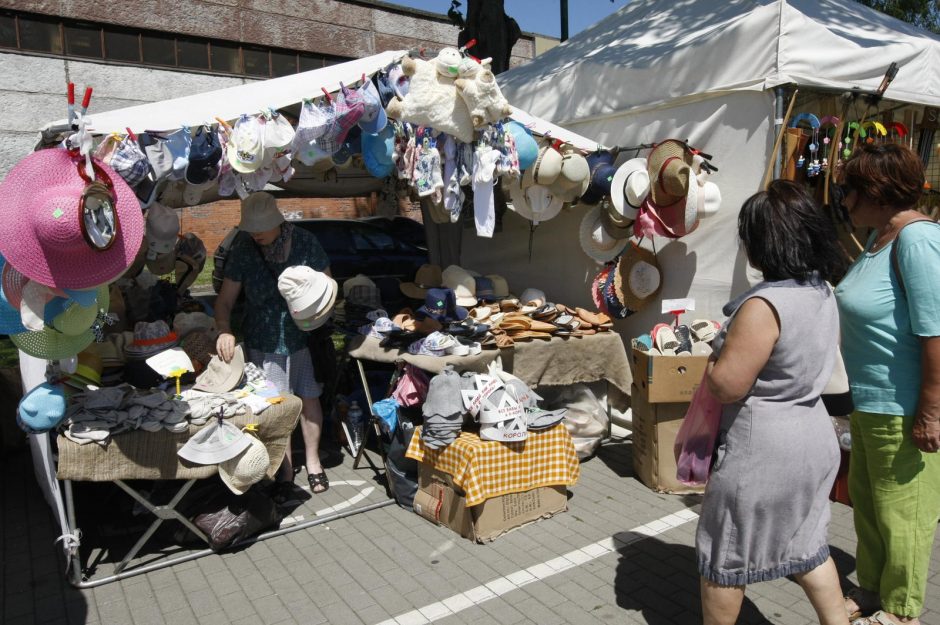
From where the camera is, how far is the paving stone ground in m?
2.91

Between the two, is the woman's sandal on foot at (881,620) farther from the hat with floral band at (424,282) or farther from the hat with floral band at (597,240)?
the hat with floral band at (424,282)

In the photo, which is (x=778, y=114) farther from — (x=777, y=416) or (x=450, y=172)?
(x=777, y=416)

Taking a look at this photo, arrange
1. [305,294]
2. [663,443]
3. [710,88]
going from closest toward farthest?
[305,294] < [663,443] < [710,88]

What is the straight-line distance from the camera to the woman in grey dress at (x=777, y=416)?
2.01 metres

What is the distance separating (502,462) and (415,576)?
0.71 metres

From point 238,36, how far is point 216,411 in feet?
46.1

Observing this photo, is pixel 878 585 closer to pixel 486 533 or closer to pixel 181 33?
pixel 486 533

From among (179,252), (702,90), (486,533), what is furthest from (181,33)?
(486,533)

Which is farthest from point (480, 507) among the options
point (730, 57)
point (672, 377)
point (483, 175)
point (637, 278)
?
point (730, 57)

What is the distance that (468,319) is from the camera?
15.8 feet

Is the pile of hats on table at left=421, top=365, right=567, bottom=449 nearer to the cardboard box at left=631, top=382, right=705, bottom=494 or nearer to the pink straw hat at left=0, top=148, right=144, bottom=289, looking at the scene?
the cardboard box at left=631, top=382, right=705, bottom=494

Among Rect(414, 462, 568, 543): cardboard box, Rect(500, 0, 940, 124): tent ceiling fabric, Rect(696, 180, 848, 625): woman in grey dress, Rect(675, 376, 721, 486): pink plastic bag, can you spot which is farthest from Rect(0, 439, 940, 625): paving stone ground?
Rect(500, 0, 940, 124): tent ceiling fabric

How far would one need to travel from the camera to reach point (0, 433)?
4.77 metres

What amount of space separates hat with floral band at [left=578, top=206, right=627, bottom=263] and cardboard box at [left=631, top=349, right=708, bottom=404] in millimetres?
1468
